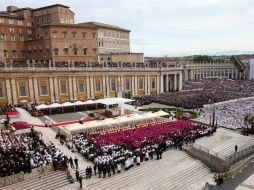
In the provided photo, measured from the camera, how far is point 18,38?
6981 cm

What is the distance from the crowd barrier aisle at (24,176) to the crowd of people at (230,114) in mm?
24542

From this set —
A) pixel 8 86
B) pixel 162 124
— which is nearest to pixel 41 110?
pixel 8 86

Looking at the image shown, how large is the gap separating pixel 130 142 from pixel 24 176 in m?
10.7

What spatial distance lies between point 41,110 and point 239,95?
44.3 m

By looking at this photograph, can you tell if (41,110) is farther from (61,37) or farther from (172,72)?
(172,72)

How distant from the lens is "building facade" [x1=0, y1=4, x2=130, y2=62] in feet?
211

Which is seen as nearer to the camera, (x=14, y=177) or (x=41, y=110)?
(x=14, y=177)

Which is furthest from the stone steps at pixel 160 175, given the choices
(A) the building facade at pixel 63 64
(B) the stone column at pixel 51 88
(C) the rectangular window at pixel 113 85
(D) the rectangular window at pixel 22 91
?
(C) the rectangular window at pixel 113 85

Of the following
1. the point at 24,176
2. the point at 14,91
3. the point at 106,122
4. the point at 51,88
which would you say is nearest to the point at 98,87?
the point at 51,88

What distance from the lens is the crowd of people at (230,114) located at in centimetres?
3698

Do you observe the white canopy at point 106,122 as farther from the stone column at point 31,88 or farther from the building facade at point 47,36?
the building facade at point 47,36

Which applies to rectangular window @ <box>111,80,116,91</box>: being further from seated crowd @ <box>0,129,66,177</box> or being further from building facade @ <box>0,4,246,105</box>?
seated crowd @ <box>0,129,66,177</box>

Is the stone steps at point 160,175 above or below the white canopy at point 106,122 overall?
below

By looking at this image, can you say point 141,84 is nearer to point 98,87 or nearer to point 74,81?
point 98,87
